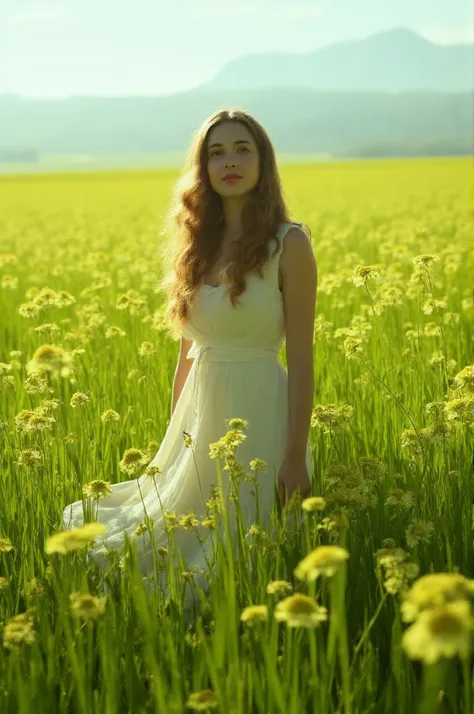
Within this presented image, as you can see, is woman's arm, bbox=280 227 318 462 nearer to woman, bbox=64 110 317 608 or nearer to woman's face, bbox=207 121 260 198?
woman, bbox=64 110 317 608

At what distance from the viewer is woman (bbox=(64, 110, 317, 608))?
3463 mm

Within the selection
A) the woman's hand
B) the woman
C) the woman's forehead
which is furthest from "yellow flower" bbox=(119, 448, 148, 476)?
the woman's forehead

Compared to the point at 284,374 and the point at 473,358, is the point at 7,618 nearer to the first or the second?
the point at 284,374

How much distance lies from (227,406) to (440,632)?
2.36 m

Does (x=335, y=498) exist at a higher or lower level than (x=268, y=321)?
lower

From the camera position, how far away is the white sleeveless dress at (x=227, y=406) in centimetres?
349

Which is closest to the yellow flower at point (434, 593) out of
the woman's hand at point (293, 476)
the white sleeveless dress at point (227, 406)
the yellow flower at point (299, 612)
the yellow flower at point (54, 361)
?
the yellow flower at point (299, 612)

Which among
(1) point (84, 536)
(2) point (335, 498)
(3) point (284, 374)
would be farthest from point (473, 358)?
(1) point (84, 536)

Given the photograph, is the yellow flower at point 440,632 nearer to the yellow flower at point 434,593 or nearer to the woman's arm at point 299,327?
the yellow flower at point 434,593

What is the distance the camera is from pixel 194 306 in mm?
3668

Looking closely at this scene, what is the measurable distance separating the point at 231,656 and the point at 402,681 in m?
0.39

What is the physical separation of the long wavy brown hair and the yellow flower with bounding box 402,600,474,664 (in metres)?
2.28

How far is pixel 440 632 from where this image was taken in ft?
4.16

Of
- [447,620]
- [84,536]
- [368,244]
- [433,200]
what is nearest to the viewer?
[447,620]
